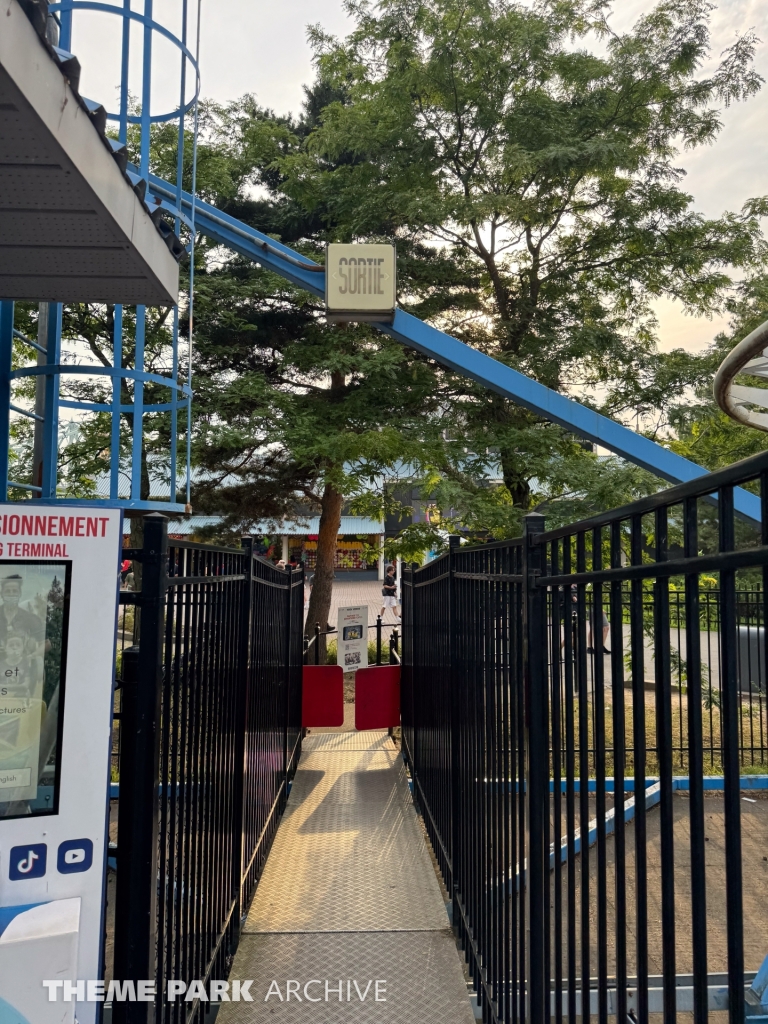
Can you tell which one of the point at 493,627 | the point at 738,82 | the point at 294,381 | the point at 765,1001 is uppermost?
the point at 738,82

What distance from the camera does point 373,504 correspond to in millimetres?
10516

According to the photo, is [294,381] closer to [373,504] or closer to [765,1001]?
[373,504]

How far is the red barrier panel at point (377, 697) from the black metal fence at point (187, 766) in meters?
3.19

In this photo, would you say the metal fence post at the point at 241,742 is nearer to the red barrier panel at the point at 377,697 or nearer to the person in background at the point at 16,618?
the person in background at the point at 16,618

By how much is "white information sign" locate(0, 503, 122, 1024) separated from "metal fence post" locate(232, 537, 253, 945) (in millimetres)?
1835

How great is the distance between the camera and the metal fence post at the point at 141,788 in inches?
83.3

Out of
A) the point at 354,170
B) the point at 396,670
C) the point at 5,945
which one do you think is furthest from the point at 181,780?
the point at 354,170

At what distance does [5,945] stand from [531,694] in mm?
1693

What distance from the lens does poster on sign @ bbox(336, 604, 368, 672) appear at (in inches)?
356

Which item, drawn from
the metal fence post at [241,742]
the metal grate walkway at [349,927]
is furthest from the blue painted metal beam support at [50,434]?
the metal grate walkway at [349,927]

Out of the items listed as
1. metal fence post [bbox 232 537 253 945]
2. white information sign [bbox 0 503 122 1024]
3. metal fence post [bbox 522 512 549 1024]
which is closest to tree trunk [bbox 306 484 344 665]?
metal fence post [bbox 232 537 253 945]

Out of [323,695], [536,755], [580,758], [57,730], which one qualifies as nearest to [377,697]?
[323,695]

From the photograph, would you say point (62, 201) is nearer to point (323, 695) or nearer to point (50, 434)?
point (50, 434)

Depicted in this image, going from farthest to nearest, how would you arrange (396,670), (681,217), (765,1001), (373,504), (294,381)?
(294,381), (681,217), (373,504), (396,670), (765,1001)
